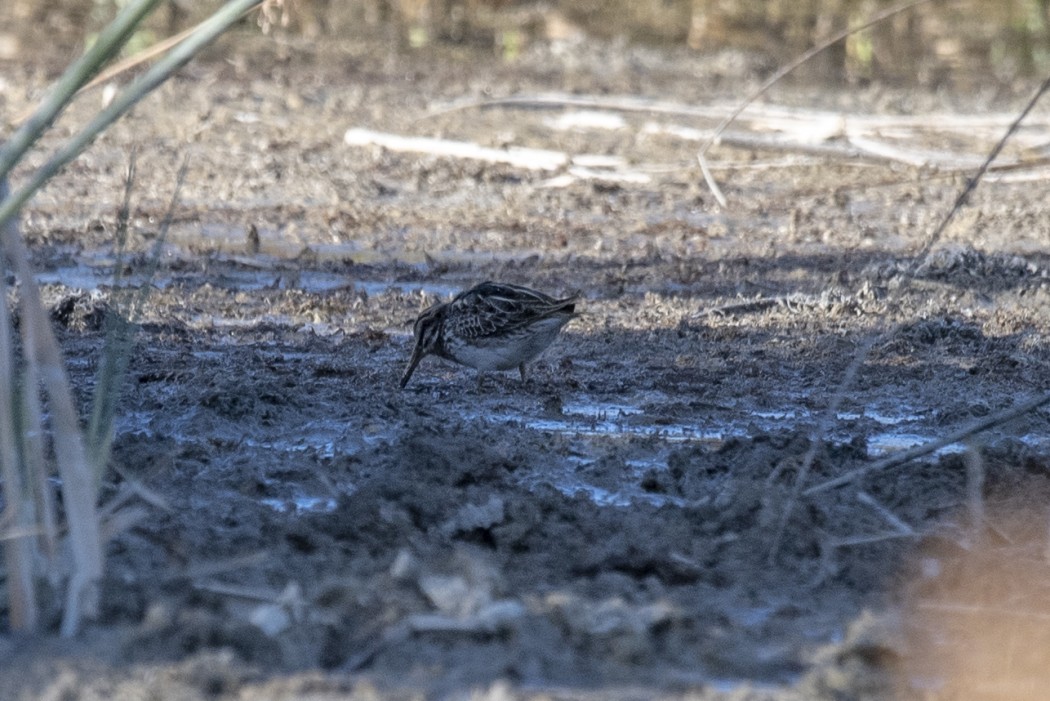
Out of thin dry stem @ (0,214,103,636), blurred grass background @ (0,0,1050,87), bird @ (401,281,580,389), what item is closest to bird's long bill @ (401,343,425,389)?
bird @ (401,281,580,389)

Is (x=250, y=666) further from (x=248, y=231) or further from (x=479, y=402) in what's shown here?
(x=248, y=231)

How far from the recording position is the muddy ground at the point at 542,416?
454 cm

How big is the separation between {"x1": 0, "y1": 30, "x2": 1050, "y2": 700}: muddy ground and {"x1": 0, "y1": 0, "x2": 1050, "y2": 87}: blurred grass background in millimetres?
4260

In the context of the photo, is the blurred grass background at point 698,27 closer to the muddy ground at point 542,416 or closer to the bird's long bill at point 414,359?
the muddy ground at point 542,416

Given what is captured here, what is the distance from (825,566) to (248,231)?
689 cm

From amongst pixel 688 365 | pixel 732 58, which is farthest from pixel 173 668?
pixel 732 58

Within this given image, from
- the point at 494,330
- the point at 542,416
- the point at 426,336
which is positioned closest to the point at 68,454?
the point at 542,416

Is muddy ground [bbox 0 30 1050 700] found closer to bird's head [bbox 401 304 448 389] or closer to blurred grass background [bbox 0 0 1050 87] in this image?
bird's head [bbox 401 304 448 389]

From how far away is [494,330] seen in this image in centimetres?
807

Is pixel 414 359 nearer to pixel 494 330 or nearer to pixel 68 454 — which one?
pixel 494 330

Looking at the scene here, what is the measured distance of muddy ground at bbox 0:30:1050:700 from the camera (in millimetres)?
4535

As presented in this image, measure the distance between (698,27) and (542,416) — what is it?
48.8ft

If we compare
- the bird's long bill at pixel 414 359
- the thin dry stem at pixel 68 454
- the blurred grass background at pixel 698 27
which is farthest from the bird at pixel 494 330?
the blurred grass background at pixel 698 27

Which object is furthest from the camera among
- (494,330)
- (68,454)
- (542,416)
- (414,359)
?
(414,359)
